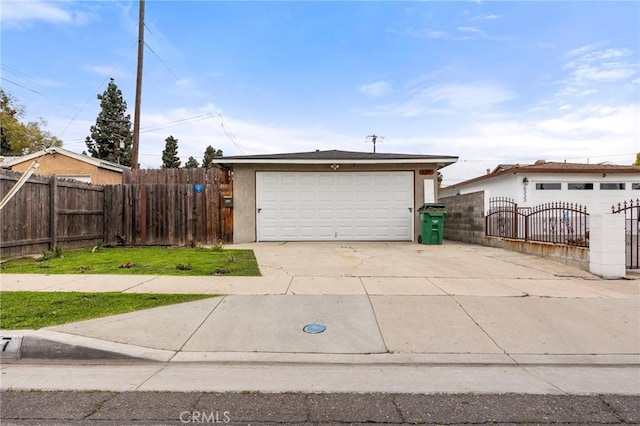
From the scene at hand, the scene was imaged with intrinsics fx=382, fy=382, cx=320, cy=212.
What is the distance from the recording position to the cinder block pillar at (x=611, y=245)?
7793 mm

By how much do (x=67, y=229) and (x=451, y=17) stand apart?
14.2 m

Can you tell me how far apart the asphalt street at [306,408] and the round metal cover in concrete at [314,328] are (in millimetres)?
1522

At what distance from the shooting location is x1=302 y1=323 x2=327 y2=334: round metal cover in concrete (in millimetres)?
4867

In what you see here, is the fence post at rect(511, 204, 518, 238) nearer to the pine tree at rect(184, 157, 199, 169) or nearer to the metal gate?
the metal gate

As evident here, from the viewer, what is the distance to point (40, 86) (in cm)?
2723

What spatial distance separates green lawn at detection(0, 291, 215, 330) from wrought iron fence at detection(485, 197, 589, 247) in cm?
915

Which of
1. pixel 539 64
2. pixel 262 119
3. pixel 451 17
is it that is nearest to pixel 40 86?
pixel 262 119

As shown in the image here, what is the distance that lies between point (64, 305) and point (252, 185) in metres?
8.93

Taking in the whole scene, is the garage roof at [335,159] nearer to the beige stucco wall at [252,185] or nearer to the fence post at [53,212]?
the beige stucco wall at [252,185]

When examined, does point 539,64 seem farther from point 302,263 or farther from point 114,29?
A: point 114,29

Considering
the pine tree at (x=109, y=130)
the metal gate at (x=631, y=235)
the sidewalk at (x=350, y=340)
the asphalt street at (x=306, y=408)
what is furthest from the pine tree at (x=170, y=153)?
the asphalt street at (x=306, y=408)

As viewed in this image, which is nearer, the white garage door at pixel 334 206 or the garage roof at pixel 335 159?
the garage roof at pixel 335 159

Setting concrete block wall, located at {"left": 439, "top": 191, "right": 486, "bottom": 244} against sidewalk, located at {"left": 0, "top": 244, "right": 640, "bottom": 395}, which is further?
concrete block wall, located at {"left": 439, "top": 191, "right": 486, "bottom": 244}

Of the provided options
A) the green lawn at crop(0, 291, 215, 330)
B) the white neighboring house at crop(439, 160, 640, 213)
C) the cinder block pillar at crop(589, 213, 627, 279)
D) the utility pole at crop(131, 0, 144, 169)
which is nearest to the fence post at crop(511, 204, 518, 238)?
the cinder block pillar at crop(589, 213, 627, 279)
